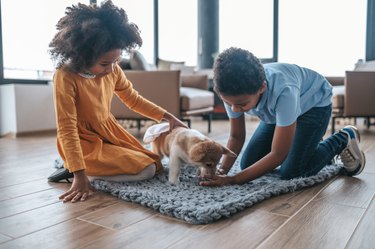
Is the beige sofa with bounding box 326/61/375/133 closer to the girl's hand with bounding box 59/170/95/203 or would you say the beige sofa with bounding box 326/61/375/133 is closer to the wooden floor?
the wooden floor

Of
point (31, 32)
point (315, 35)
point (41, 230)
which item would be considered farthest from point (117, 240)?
point (315, 35)

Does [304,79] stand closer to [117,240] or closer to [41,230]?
[117,240]

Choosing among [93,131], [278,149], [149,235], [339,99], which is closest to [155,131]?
[93,131]

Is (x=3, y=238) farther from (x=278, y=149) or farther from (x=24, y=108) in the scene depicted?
(x=24, y=108)

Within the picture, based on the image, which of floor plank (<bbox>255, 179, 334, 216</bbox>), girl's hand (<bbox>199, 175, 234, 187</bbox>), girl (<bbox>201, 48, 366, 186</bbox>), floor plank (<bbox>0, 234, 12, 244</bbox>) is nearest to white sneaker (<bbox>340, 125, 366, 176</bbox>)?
girl (<bbox>201, 48, 366, 186</bbox>)

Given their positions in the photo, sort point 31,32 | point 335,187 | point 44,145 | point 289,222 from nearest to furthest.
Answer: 1. point 289,222
2. point 335,187
3. point 44,145
4. point 31,32

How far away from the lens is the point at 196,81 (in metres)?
3.85

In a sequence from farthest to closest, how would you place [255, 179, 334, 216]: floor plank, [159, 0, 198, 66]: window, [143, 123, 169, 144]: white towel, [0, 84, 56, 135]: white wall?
[159, 0, 198, 66]: window, [0, 84, 56, 135]: white wall, [143, 123, 169, 144]: white towel, [255, 179, 334, 216]: floor plank

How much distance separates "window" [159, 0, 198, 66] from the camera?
220 inches

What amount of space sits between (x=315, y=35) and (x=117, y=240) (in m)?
4.99

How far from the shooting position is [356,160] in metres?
1.58

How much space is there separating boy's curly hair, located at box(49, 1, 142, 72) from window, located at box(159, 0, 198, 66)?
428cm

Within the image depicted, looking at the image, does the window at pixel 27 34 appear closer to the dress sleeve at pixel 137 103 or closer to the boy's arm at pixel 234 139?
the dress sleeve at pixel 137 103

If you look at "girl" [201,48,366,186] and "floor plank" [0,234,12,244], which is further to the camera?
"girl" [201,48,366,186]
